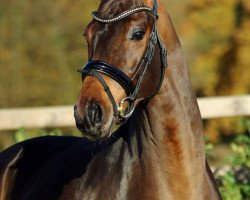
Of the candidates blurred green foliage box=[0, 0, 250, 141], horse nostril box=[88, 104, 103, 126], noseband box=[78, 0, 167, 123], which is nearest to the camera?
horse nostril box=[88, 104, 103, 126]

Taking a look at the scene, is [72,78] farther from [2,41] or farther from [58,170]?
[58,170]

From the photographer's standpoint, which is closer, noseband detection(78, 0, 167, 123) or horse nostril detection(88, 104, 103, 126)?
horse nostril detection(88, 104, 103, 126)

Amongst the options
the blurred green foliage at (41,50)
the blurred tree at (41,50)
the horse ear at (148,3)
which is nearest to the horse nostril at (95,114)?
the horse ear at (148,3)

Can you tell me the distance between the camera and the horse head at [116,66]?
3650 mm

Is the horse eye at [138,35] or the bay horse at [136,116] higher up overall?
the horse eye at [138,35]

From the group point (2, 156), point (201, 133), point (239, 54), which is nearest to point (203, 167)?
point (201, 133)

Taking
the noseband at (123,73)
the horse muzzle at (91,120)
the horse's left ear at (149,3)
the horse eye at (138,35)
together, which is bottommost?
the horse muzzle at (91,120)

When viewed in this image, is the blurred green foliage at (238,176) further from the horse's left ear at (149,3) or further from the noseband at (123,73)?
the horse's left ear at (149,3)

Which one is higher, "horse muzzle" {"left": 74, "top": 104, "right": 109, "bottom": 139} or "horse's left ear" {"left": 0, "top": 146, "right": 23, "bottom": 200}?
"horse muzzle" {"left": 74, "top": 104, "right": 109, "bottom": 139}

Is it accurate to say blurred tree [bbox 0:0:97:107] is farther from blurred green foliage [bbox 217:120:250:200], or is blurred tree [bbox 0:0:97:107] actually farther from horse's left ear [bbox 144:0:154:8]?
horse's left ear [bbox 144:0:154:8]

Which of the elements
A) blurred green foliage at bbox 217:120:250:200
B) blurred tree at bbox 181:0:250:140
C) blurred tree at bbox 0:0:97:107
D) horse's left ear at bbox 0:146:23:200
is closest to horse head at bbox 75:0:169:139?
horse's left ear at bbox 0:146:23:200

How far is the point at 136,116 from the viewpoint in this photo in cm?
418

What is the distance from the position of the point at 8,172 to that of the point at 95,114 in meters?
1.87

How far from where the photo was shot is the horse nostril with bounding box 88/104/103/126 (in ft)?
11.8
